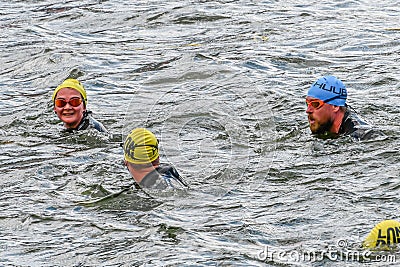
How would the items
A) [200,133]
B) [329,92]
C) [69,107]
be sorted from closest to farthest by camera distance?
[329,92], [69,107], [200,133]

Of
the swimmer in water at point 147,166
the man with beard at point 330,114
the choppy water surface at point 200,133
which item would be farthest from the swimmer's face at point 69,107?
the man with beard at point 330,114

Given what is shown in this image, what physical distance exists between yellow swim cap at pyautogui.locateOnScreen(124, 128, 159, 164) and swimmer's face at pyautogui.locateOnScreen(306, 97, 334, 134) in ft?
10.1

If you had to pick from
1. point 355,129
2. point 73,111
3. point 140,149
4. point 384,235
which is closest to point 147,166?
point 140,149

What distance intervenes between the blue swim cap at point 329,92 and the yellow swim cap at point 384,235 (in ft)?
14.3

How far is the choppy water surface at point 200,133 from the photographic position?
29.3 ft

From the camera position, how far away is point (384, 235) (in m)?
8.05

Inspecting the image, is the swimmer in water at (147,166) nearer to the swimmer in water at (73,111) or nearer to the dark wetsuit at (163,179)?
the dark wetsuit at (163,179)

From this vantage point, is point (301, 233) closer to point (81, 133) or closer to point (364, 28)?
point (81, 133)

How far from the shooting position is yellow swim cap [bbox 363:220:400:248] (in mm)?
8031

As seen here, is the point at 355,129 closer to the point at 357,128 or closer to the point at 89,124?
the point at 357,128

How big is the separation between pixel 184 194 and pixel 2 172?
2.95 metres

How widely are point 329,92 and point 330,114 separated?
1.18 ft

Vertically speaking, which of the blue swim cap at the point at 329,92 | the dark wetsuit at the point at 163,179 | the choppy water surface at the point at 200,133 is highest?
the blue swim cap at the point at 329,92

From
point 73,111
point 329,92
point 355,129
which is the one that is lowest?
point 355,129
